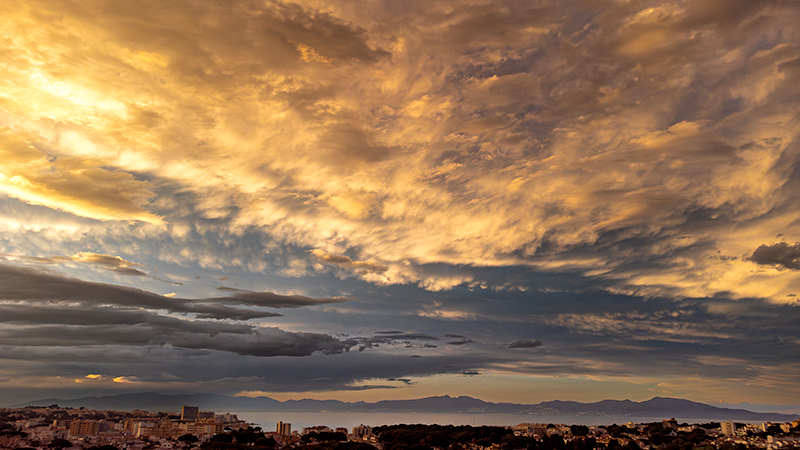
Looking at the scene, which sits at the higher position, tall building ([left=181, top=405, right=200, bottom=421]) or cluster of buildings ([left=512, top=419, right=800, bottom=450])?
cluster of buildings ([left=512, top=419, right=800, bottom=450])

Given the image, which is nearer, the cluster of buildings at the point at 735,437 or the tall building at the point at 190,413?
the cluster of buildings at the point at 735,437

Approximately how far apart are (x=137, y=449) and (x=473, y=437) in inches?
2299

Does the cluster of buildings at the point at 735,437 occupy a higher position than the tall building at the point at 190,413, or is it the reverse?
the cluster of buildings at the point at 735,437

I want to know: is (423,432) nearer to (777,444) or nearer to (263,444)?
(263,444)

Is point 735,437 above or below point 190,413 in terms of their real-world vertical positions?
above

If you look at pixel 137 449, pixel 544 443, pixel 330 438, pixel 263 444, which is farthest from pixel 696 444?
pixel 137 449

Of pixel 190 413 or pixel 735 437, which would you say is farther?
pixel 190 413

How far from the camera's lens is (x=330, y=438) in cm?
9606

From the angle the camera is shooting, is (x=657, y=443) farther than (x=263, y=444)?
Yes

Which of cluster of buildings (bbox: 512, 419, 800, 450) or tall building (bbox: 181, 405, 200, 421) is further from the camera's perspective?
tall building (bbox: 181, 405, 200, 421)

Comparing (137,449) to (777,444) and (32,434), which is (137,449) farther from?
(777,444)

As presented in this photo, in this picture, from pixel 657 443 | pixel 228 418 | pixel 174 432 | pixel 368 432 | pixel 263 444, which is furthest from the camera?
pixel 228 418

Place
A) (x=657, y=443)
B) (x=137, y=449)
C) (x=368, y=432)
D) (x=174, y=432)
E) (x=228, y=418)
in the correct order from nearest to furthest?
1. (x=137, y=449)
2. (x=657, y=443)
3. (x=174, y=432)
4. (x=368, y=432)
5. (x=228, y=418)

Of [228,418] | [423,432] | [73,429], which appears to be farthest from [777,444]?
[228,418]
